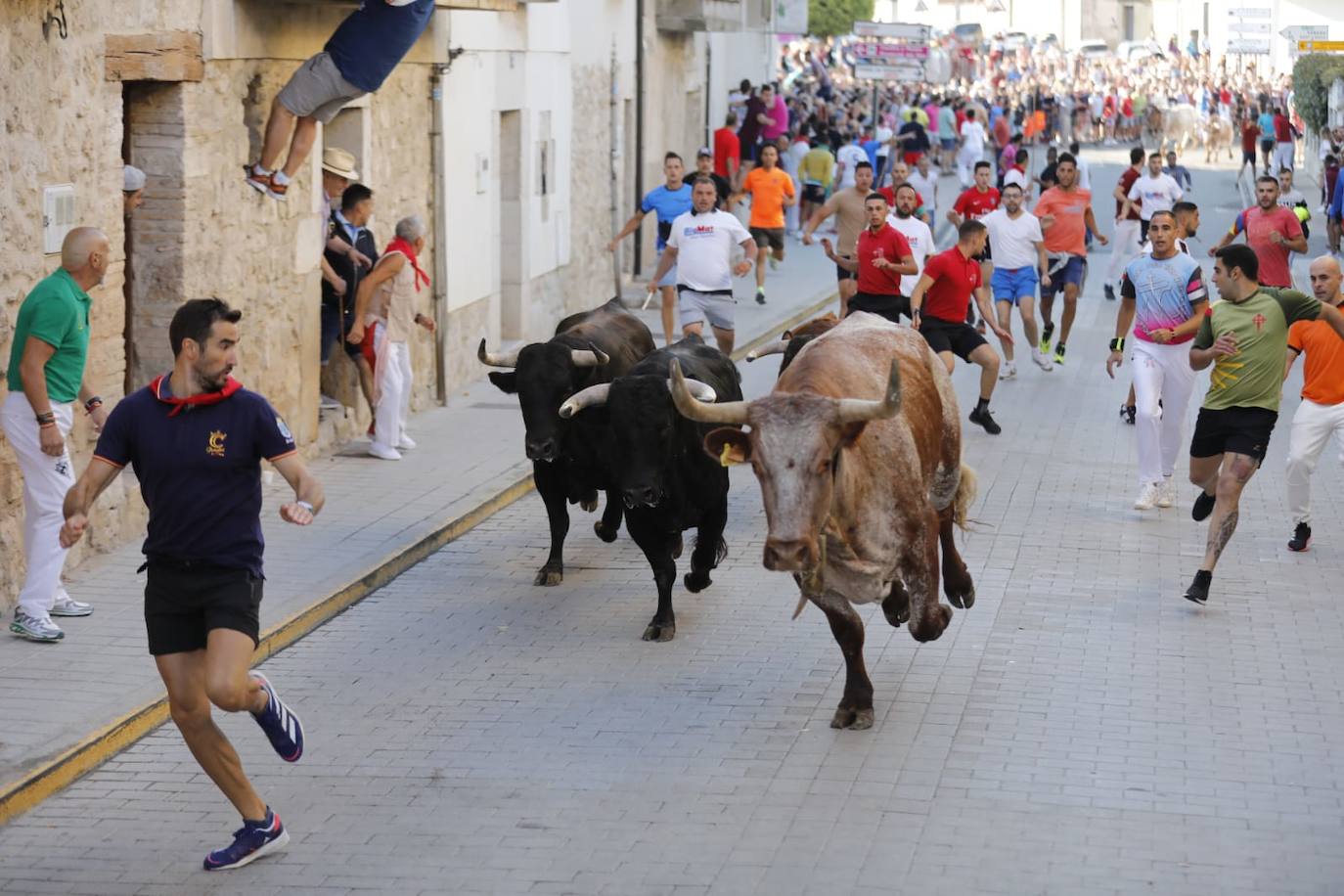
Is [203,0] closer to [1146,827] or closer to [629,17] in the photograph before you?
[1146,827]

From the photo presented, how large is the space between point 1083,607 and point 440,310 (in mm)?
8607

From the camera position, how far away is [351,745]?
346 inches

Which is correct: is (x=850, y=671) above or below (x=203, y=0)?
below

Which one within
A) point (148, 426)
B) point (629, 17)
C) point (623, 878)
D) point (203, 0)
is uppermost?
point (629, 17)

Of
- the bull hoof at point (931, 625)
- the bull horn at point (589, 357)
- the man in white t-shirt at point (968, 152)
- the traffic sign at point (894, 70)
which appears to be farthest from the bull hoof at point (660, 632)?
the man in white t-shirt at point (968, 152)

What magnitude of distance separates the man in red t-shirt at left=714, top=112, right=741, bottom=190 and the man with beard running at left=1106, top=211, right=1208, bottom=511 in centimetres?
2066

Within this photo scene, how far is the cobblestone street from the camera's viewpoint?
728 centimetres

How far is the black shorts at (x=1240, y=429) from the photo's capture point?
36.6 ft

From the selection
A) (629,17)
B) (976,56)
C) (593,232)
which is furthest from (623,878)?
(976,56)

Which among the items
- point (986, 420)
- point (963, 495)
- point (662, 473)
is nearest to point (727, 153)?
point (986, 420)

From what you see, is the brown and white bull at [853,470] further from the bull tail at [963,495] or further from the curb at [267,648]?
the curb at [267,648]

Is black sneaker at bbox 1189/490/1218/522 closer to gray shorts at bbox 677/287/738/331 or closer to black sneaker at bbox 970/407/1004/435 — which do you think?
black sneaker at bbox 970/407/1004/435

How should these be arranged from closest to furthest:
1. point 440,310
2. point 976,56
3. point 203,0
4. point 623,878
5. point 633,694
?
point 623,878
point 633,694
point 203,0
point 440,310
point 976,56

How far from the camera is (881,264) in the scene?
632 inches
